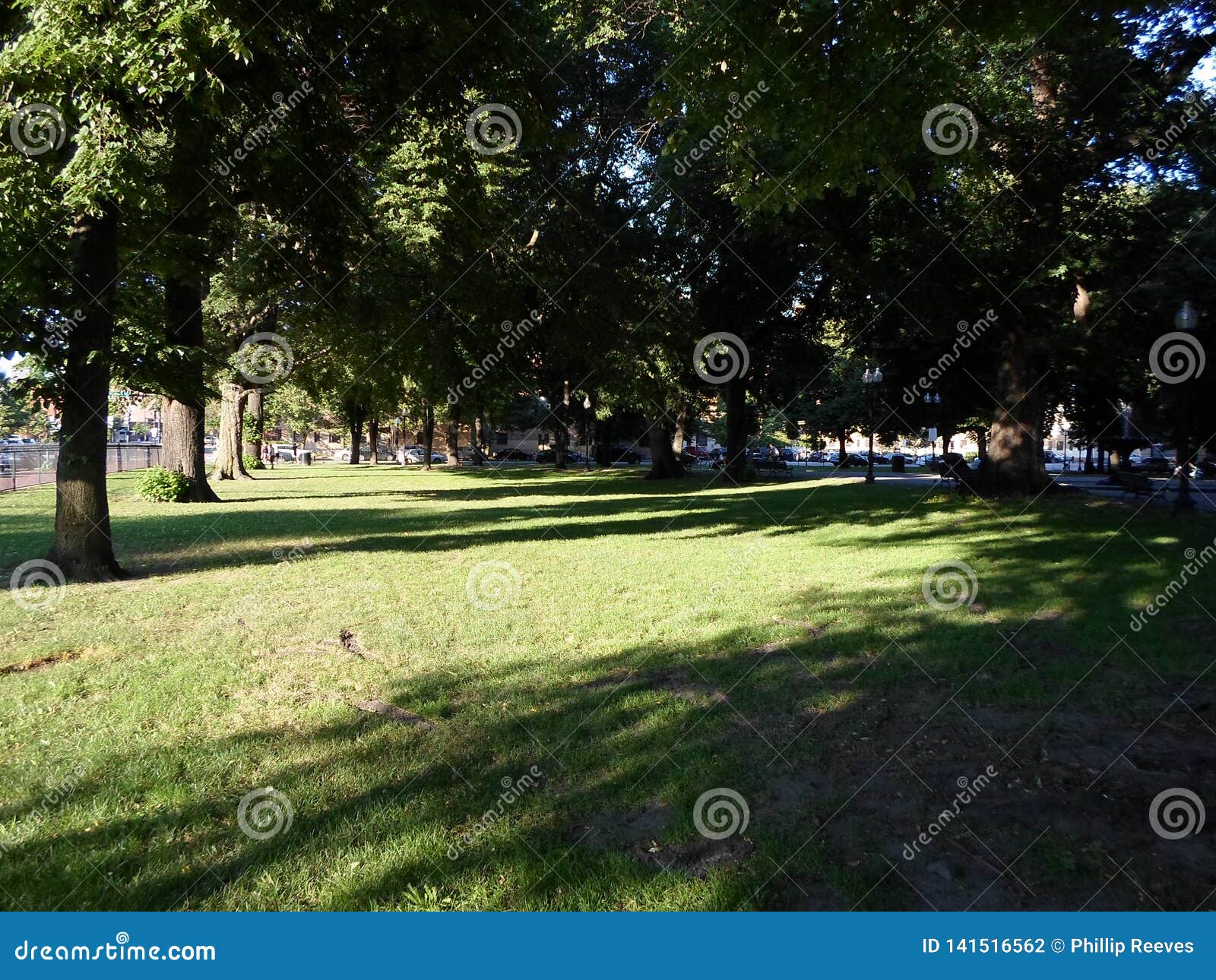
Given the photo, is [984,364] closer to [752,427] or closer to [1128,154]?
[1128,154]

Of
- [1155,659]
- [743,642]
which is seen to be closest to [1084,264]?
[1155,659]

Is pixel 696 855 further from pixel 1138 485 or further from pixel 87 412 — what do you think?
pixel 1138 485

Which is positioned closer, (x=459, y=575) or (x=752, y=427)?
(x=459, y=575)

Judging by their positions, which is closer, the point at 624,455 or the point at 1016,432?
the point at 1016,432

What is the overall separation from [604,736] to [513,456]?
84.6 meters

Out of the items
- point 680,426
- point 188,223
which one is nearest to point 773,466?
point 680,426

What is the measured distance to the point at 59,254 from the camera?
8727 mm

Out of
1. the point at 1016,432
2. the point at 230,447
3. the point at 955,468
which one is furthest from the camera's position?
the point at 230,447

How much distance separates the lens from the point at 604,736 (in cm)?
461

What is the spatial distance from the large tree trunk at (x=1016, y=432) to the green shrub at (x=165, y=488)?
22243mm

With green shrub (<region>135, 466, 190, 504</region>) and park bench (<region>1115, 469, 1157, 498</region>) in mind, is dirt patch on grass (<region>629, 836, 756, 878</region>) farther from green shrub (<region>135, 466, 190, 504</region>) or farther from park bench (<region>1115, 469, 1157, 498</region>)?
green shrub (<region>135, 466, 190, 504</region>)

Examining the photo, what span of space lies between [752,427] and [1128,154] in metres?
33.6

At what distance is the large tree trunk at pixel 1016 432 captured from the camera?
18.1 metres

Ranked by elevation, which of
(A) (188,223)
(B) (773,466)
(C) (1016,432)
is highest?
(A) (188,223)
